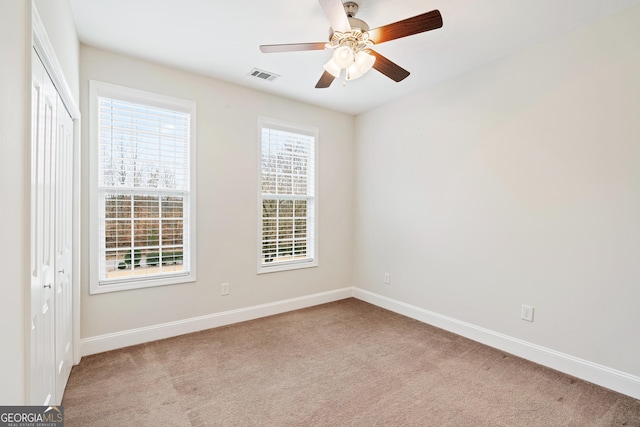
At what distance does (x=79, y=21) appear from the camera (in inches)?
94.1

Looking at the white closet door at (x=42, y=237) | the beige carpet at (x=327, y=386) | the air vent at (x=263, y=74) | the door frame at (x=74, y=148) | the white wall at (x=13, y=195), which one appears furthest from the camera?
the air vent at (x=263, y=74)

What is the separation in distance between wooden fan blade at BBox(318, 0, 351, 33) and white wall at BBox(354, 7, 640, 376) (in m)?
1.82

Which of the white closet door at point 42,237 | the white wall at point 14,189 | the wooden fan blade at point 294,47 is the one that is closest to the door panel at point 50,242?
the white closet door at point 42,237

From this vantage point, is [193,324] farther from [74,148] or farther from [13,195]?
[13,195]

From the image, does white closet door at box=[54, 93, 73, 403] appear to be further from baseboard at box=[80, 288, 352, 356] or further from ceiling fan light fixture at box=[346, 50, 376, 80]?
ceiling fan light fixture at box=[346, 50, 376, 80]

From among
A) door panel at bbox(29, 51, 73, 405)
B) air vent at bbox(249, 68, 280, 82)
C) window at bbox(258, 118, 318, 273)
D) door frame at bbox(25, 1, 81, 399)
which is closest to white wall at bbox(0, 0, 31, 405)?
door panel at bbox(29, 51, 73, 405)

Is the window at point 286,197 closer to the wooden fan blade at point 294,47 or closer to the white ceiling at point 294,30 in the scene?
the white ceiling at point 294,30

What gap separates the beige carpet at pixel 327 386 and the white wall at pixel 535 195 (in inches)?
19.0

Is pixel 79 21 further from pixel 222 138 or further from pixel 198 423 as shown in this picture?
pixel 198 423

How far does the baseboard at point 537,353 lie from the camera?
87.9 inches

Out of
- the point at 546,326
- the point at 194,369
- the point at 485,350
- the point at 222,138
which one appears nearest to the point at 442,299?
the point at 485,350

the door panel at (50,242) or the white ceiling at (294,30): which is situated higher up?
→ the white ceiling at (294,30)

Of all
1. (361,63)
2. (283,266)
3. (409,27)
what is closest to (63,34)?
(361,63)

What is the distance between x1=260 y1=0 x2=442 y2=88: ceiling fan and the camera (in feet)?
5.94
